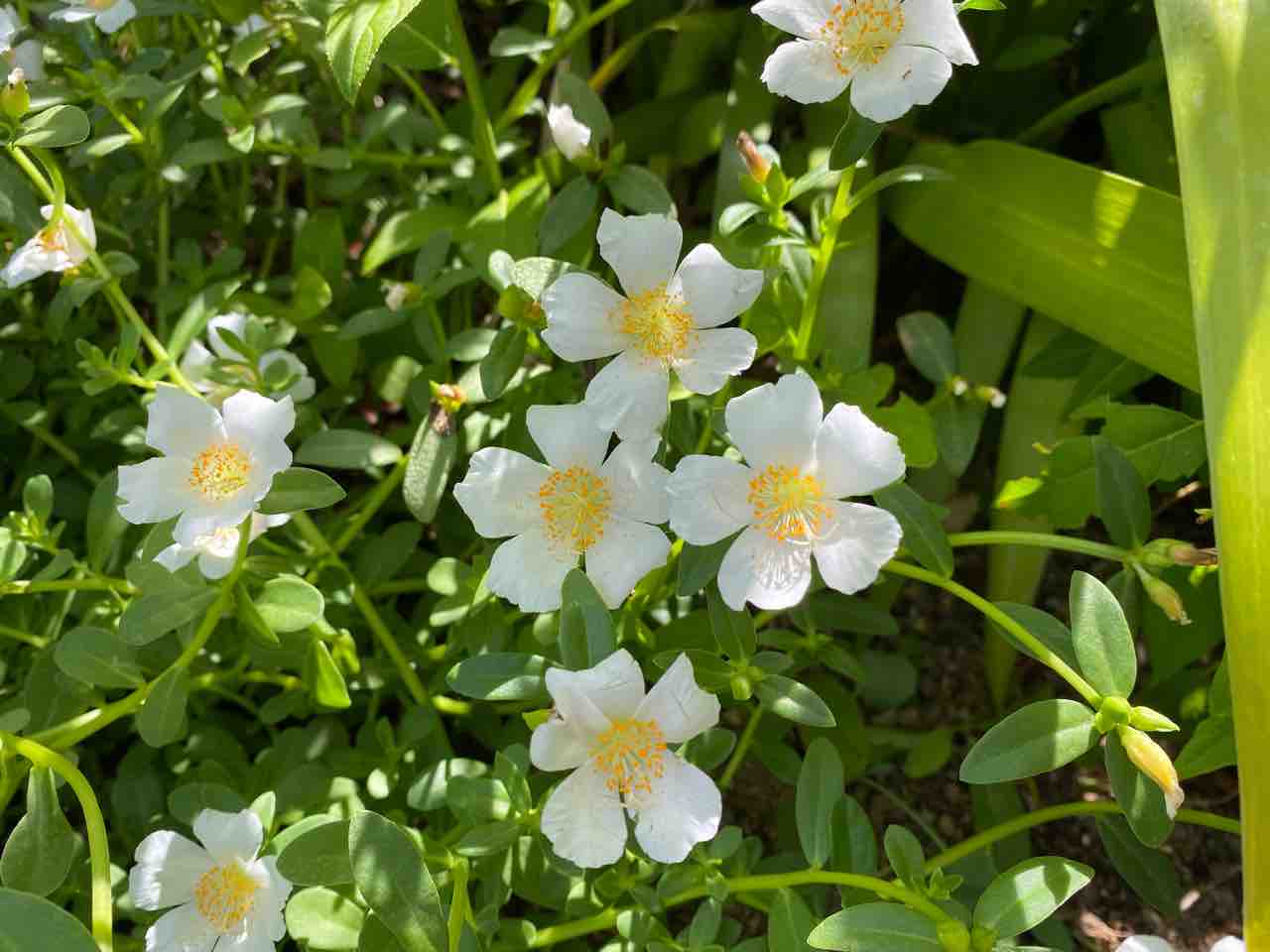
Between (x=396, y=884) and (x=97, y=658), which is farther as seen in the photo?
(x=97, y=658)

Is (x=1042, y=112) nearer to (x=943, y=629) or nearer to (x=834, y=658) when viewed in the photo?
(x=943, y=629)

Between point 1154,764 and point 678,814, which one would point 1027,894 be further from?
point 678,814

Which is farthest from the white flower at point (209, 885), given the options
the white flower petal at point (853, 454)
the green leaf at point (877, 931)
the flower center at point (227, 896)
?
the white flower petal at point (853, 454)

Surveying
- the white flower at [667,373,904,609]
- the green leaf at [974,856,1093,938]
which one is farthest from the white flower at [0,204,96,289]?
the green leaf at [974,856,1093,938]

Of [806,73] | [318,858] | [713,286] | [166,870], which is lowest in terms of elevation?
[166,870]

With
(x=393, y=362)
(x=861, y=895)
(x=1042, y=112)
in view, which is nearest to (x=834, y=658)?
(x=861, y=895)

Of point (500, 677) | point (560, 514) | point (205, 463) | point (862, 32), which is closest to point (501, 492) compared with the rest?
point (560, 514)
